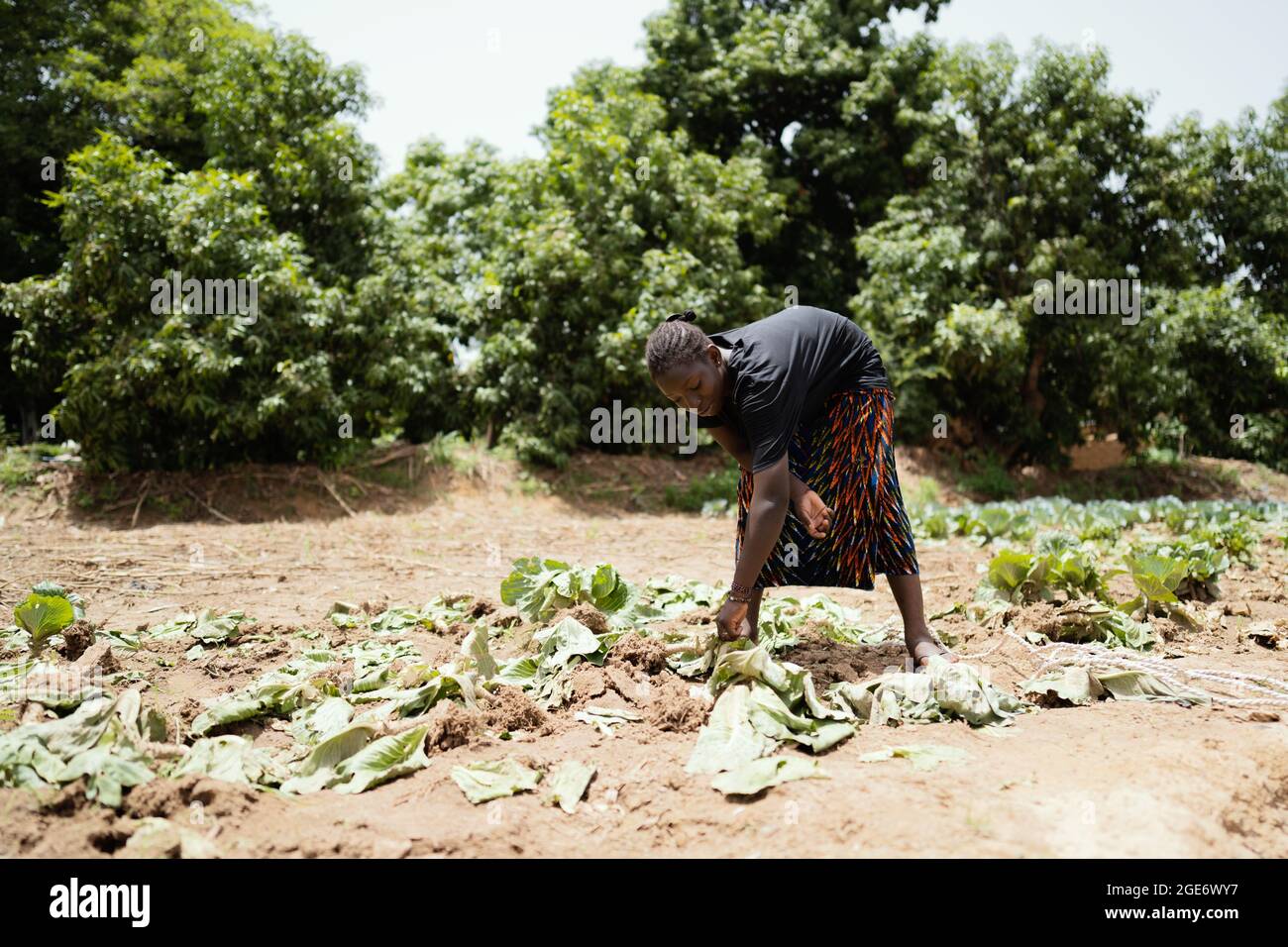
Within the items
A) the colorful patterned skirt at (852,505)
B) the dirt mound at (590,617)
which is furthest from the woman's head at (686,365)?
the dirt mound at (590,617)

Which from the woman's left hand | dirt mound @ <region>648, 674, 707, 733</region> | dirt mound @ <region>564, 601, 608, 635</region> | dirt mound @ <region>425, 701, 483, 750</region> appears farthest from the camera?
dirt mound @ <region>564, 601, 608, 635</region>

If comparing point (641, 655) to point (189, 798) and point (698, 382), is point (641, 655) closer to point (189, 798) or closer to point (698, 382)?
point (698, 382)

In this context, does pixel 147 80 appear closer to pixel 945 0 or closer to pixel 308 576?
pixel 308 576

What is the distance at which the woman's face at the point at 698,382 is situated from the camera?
2.75 metres

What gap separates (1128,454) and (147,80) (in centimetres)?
1660

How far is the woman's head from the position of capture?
2744mm

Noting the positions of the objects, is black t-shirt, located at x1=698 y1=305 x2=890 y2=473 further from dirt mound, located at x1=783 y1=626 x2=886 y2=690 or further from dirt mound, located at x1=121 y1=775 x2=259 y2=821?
dirt mound, located at x1=121 y1=775 x2=259 y2=821

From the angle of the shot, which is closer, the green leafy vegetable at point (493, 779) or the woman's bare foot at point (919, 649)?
the green leafy vegetable at point (493, 779)

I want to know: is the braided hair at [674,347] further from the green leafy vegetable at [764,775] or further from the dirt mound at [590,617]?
the dirt mound at [590,617]

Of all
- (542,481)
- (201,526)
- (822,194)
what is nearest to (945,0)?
(822,194)

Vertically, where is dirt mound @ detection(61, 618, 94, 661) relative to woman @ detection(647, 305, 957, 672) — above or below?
below

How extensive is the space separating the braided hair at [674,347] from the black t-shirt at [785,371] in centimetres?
16

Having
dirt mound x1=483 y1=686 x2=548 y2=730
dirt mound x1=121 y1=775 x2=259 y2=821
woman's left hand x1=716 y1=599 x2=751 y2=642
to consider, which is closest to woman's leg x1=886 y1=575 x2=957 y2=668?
woman's left hand x1=716 y1=599 x2=751 y2=642
